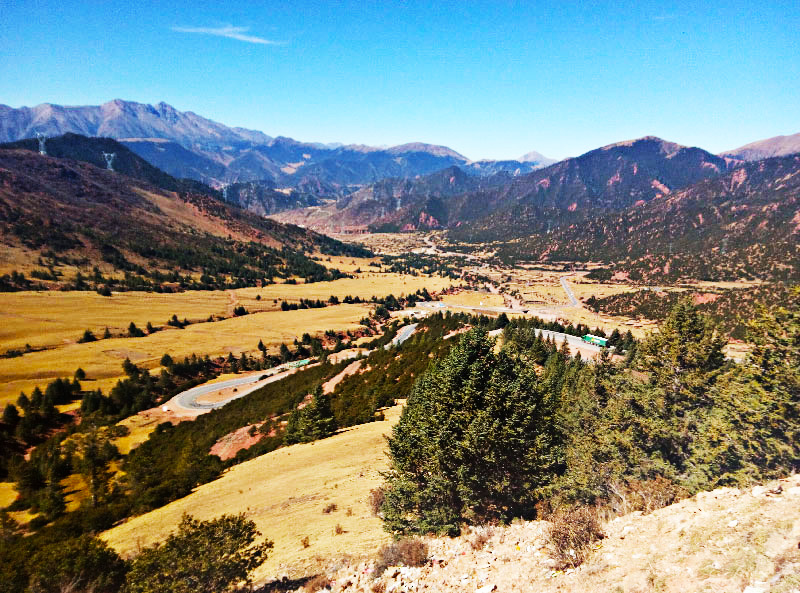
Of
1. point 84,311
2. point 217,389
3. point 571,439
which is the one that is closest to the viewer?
point 571,439

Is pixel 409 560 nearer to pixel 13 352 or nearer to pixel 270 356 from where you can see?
pixel 270 356

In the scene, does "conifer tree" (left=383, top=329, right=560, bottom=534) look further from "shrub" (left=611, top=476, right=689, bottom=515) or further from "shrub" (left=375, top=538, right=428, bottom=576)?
"shrub" (left=611, top=476, right=689, bottom=515)

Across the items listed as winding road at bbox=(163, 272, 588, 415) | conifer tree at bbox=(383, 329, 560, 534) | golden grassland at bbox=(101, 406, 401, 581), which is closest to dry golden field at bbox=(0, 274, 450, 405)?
winding road at bbox=(163, 272, 588, 415)

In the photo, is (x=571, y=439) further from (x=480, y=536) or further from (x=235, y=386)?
(x=235, y=386)

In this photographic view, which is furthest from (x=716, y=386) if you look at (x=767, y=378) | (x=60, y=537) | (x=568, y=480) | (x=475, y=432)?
(x=60, y=537)

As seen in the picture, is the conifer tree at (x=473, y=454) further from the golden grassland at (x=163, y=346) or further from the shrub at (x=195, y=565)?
the golden grassland at (x=163, y=346)

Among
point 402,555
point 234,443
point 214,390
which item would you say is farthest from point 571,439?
point 214,390
